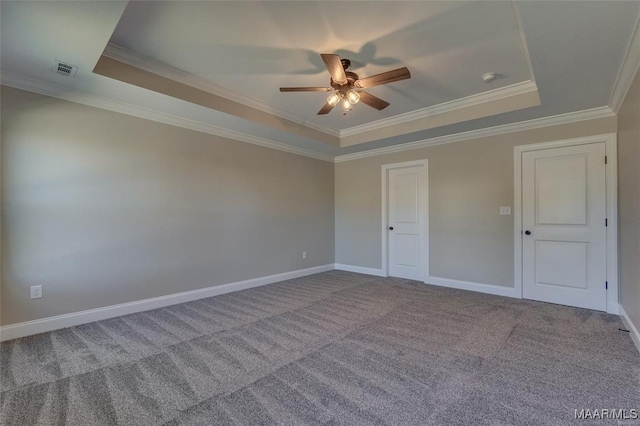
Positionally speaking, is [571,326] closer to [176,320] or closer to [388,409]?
[388,409]

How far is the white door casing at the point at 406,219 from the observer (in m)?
4.95

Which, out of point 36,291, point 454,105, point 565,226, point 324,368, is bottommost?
point 324,368

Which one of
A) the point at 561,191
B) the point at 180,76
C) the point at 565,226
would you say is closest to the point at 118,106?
the point at 180,76

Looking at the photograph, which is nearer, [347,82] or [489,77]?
[347,82]

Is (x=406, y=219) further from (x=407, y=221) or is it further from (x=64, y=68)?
(x=64, y=68)

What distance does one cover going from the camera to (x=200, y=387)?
1917 mm

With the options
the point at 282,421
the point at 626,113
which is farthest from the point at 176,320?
the point at 626,113

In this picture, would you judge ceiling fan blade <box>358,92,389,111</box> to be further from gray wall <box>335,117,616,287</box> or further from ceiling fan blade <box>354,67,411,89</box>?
gray wall <box>335,117,616,287</box>

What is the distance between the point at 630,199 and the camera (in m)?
2.71

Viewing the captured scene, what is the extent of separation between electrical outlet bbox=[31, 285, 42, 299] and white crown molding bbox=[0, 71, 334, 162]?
76.1 inches

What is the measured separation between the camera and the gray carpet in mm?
1687

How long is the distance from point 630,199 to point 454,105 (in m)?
2.08

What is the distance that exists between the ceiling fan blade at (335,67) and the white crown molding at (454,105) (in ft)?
6.23

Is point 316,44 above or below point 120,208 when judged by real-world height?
above
